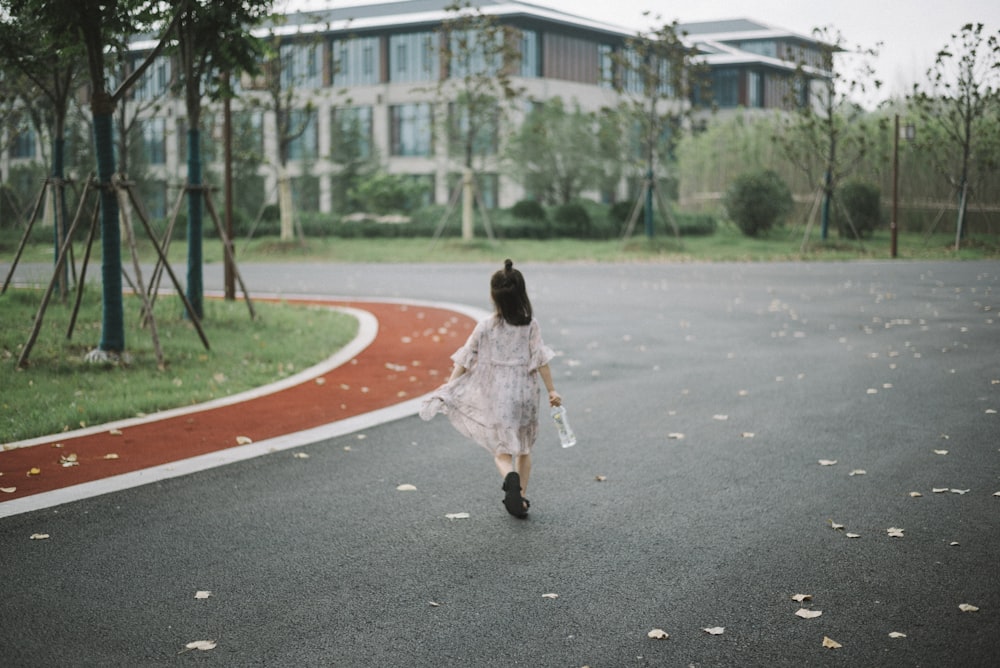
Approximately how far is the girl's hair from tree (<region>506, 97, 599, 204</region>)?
4360 cm

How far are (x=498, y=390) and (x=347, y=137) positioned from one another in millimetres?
51876

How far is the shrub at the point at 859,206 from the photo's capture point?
123 ft

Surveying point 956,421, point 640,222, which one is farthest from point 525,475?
point 640,222

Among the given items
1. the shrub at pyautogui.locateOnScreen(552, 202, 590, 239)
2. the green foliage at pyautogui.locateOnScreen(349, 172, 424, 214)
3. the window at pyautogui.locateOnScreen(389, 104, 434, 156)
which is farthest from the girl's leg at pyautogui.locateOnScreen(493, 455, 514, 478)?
the window at pyautogui.locateOnScreen(389, 104, 434, 156)

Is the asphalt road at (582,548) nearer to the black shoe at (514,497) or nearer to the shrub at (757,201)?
the black shoe at (514,497)

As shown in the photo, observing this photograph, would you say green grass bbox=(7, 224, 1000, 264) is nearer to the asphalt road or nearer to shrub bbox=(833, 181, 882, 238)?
shrub bbox=(833, 181, 882, 238)

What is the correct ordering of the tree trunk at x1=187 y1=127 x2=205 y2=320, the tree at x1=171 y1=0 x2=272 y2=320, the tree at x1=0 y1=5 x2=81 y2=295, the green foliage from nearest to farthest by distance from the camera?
the tree at x1=171 y1=0 x2=272 y2=320 → the tree at x1=0 y1=5 x2=81 y2=295 → the tree trunk at x1=187 y1=127 x2=205 y2=320 → the green foliage

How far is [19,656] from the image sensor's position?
390cm

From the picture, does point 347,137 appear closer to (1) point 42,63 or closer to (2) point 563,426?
(1) point 42,63

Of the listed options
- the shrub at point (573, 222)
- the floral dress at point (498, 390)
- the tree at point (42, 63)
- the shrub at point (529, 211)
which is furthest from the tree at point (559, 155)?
the floral dress at point (498, 390)

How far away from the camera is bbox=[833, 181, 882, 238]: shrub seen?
37.4 m

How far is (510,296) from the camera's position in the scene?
5906 mm

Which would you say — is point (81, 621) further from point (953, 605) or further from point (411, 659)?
point (953, 605)

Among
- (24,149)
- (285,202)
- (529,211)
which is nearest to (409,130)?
(529,211)
